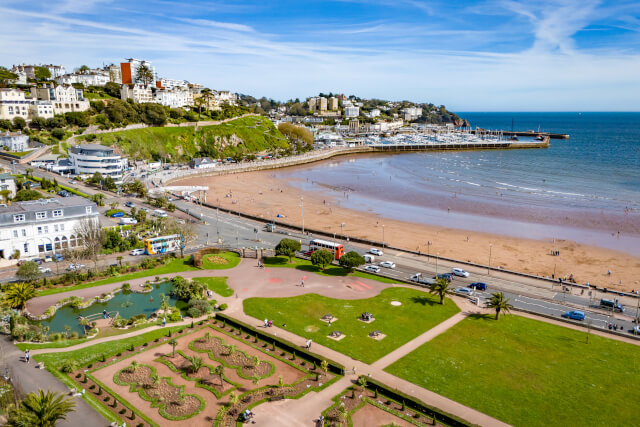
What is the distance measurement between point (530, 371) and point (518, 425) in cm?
642

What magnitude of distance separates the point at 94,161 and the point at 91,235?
162 feet

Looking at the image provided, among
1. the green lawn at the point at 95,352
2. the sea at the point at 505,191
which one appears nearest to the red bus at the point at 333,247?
the green lawn at the point at 95,352

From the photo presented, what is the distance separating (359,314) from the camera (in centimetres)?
3906

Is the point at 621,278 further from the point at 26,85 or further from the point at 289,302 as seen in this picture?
the point at 26,85

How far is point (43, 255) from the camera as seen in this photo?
52375 millimetres

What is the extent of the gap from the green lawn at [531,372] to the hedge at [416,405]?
248 centimetres

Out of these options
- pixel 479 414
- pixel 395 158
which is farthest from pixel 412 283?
pixel 395 158

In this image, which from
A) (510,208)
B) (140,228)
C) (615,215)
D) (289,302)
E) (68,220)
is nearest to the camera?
(289,302)

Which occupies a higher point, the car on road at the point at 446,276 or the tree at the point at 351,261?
the tree at the point at 351,261

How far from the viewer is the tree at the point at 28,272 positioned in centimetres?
4294

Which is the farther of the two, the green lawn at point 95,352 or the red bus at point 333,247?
the red bus at point 333,247

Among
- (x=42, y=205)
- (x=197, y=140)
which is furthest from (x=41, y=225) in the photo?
(x=197, y=140)

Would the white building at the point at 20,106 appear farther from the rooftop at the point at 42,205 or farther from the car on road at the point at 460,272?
the car on road at the point at 460,272

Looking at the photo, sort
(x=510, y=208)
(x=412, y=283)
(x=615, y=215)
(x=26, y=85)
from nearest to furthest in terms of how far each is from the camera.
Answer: (x=412, y=283)
(x=615, y=215)
(x=510, y=208)
(x=26, y=85)
